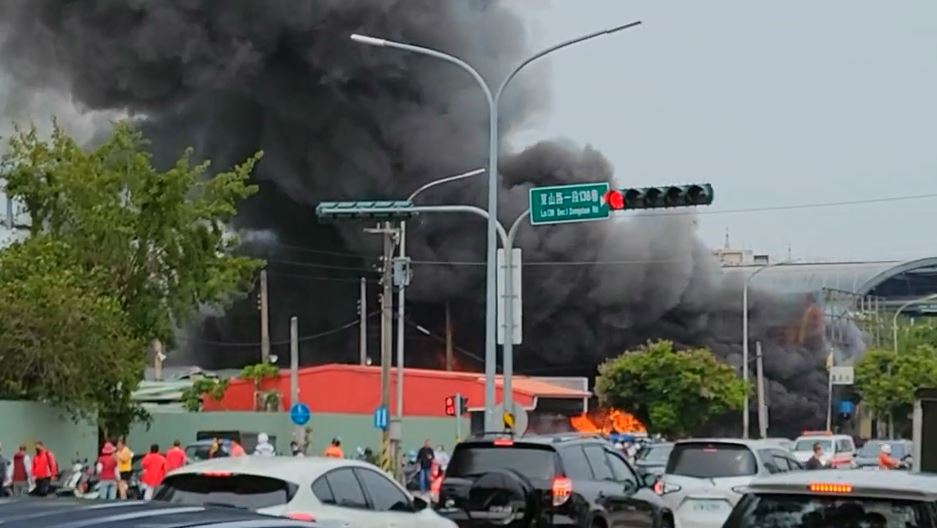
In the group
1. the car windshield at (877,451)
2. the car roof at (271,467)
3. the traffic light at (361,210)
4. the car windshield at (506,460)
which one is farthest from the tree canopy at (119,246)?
the car roof at (271,467)

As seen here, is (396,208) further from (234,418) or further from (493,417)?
(234,418)

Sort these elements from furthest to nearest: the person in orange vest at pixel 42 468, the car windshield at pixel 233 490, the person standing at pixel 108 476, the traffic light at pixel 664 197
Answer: the person standing at pixel 108 476 < the person in orange vest at pixel 42 468 < the traffic light at pixel 664 197 < the car windshield at pixel 233 490

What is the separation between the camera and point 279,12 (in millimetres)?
68438

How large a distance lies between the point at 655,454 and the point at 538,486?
2044 centimetres

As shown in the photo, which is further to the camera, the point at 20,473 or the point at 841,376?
the point at 841,376

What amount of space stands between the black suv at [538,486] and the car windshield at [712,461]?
8.34 feet

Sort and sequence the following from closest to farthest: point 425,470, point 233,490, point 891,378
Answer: point 233,490 → point 425,470 → point 891,378

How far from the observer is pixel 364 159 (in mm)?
72812

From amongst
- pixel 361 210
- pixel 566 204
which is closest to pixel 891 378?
pixel 566 204

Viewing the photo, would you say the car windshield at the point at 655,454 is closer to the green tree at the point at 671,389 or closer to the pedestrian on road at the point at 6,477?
the pedestrian on road at the point at 6,477

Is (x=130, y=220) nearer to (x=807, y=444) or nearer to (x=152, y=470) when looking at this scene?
(x=152, y=470)

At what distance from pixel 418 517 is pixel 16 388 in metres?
22.3

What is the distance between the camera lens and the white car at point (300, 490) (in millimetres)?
12102

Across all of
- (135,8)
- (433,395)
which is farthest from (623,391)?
(135,8)
